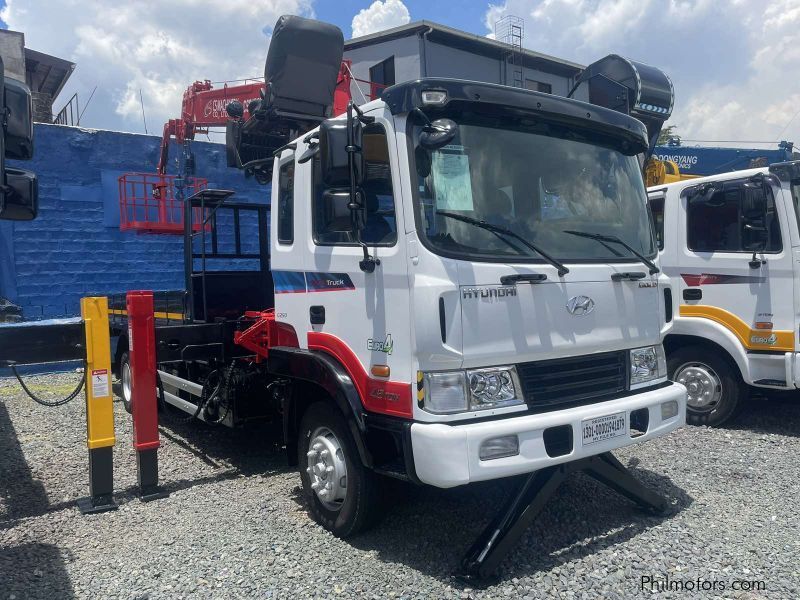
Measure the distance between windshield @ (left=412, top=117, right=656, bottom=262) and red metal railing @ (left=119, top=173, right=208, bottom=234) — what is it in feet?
29.7

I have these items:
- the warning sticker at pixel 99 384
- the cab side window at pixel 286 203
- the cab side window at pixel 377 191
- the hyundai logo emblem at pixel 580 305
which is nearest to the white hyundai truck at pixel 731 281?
the hyundai logo emblem at pixel 580 305

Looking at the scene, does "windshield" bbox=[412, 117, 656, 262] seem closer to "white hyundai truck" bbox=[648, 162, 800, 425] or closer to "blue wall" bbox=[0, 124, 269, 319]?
"white hyundai truck" bbox=[648, 162, 800, 425]

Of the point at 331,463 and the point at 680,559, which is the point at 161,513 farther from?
the point at 680,559

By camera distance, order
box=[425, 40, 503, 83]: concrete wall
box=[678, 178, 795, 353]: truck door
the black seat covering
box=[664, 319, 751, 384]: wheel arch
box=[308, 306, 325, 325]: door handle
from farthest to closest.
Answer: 1. box=[425, 40, 503, 83]: concrete wall
2. box=[664, 319, 751, 384]: wheel arch
3. box=[678, 178, 795, 353]: truck door
4. the black seat covering
5. box=[308, 306, 325, 325]: door handle

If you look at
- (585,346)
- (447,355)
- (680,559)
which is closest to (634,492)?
(680,559)

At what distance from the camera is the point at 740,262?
631 centimetres

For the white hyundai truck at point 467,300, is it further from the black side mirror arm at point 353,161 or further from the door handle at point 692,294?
Answer: the door handle at point 692,294

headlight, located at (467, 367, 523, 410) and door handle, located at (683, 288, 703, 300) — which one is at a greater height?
door handle, located at (683, 288, 703, 300)

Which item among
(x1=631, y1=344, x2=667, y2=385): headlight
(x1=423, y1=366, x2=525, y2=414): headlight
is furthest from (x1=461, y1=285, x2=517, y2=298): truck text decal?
(x1=631, y1=344, x2=667, y2=385): headlight

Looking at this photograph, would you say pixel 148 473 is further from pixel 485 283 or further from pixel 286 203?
pixel 485 283

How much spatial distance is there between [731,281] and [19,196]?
5869mm

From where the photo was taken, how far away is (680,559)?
3.69 meters

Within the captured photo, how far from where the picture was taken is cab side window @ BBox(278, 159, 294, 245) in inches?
176

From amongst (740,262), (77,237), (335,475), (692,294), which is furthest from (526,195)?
(77,237)
